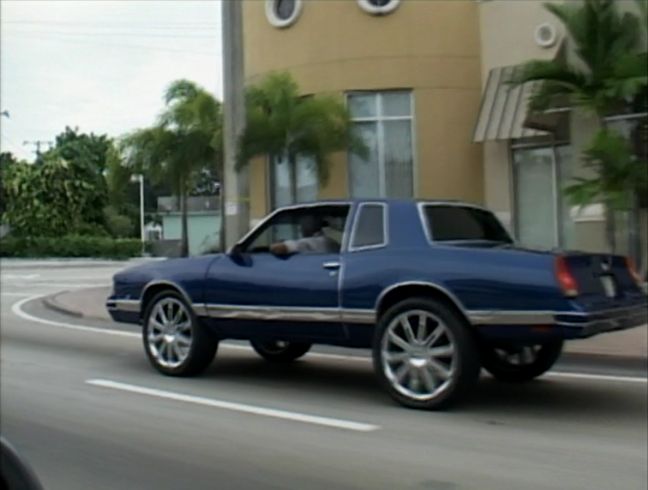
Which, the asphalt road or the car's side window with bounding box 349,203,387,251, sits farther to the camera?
the car's side window with bounding box 349,203,387,251

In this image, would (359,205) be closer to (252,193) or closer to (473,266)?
(473,266)

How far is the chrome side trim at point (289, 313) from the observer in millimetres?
7926

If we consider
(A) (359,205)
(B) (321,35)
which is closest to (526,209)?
(B) (321,35)

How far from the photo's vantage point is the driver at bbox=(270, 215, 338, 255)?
842 cm

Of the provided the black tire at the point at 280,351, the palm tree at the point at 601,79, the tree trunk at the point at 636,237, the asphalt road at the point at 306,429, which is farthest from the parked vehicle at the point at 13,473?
the tree trunk at the point at 636,237

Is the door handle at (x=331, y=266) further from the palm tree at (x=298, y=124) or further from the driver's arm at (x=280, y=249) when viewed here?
the palm tree at (x=298, y=124)

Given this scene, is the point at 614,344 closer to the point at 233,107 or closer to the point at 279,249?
the point at 279,249

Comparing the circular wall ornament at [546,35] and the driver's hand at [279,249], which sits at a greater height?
the circular wall ornament at [546,35]

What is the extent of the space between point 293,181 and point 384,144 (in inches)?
81.8

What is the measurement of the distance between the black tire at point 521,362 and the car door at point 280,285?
5.39 ft

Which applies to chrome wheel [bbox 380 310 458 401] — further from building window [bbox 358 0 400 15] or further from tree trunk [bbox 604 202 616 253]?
building window [bbox 358 0 400 15]

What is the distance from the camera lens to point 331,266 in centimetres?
810

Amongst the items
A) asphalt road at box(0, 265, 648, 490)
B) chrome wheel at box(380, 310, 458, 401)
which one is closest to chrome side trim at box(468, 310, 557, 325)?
chrome wheel at box(380, 310, 458, 401)

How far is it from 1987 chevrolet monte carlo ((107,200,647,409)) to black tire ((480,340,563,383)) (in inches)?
0.5
